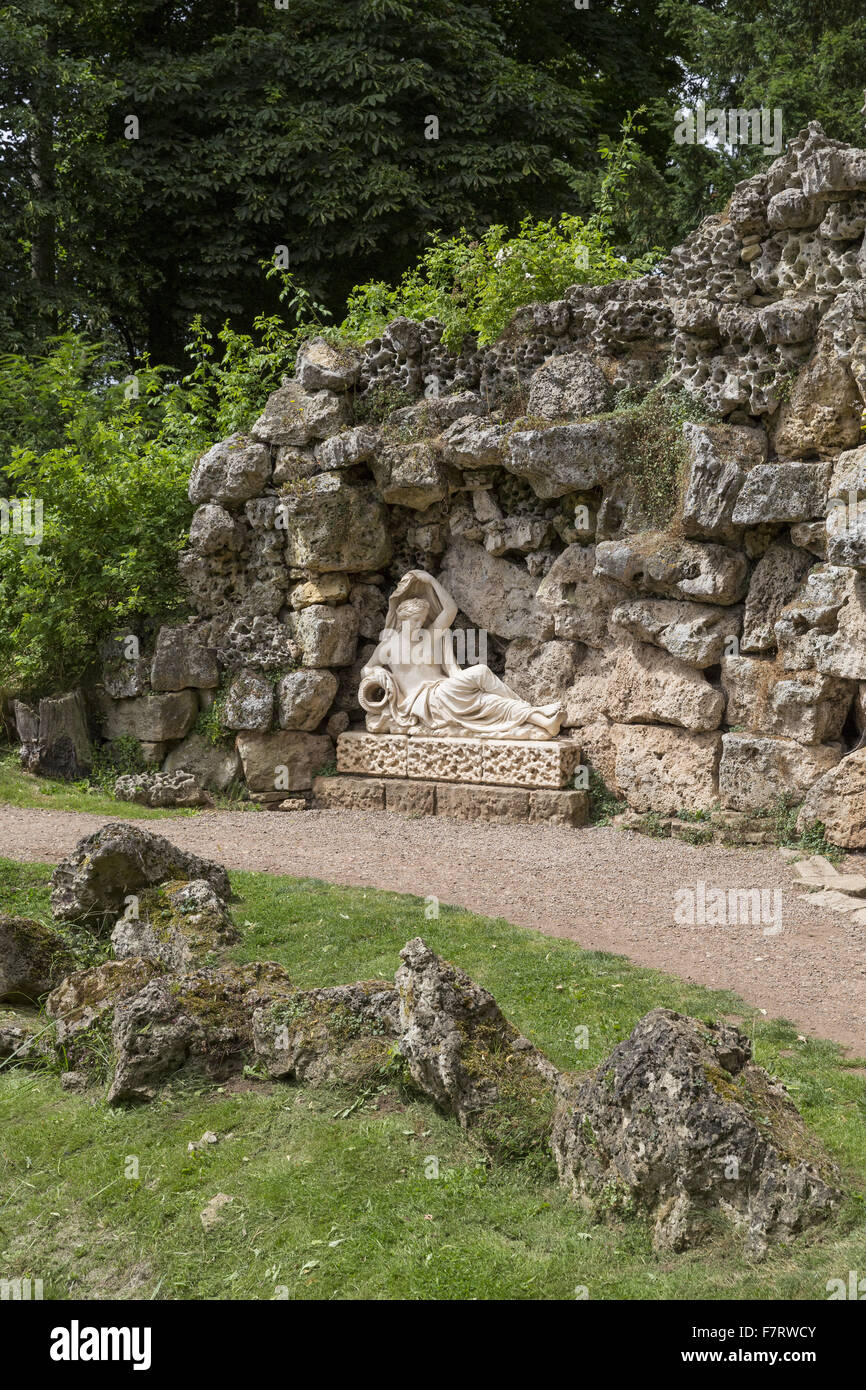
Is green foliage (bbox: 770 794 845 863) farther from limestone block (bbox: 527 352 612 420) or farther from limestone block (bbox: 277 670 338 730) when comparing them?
limestone block (bbox: 277 670 338 730)

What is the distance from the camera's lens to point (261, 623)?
41.9ft

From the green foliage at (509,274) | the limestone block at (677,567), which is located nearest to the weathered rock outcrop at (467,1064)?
the limestone block at (677,567)

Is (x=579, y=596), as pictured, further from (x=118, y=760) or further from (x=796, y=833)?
(x=118, y=760)

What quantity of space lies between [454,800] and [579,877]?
2554 mm

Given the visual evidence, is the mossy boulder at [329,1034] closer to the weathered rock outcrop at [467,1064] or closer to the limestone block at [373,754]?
the weathered rock outcrop at [467,1064]

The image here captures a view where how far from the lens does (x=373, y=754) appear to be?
1216 cm

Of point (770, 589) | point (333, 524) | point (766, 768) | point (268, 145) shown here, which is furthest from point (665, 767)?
point (268, 145)

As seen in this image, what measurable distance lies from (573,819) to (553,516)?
308cm

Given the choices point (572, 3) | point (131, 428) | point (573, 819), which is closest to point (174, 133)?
point (131, 428)

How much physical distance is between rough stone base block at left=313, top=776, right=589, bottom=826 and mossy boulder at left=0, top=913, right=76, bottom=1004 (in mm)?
5173

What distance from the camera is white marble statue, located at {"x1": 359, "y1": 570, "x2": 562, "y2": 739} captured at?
1153cm

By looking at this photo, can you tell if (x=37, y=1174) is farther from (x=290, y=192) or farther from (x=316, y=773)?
(x=290, y=192)

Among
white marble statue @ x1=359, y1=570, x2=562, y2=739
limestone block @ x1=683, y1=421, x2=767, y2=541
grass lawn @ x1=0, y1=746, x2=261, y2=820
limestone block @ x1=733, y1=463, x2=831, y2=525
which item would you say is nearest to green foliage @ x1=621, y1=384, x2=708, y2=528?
limestone block @ x1=683, y1=421, x2=767, y2=541

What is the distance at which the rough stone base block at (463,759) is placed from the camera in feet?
36.6
